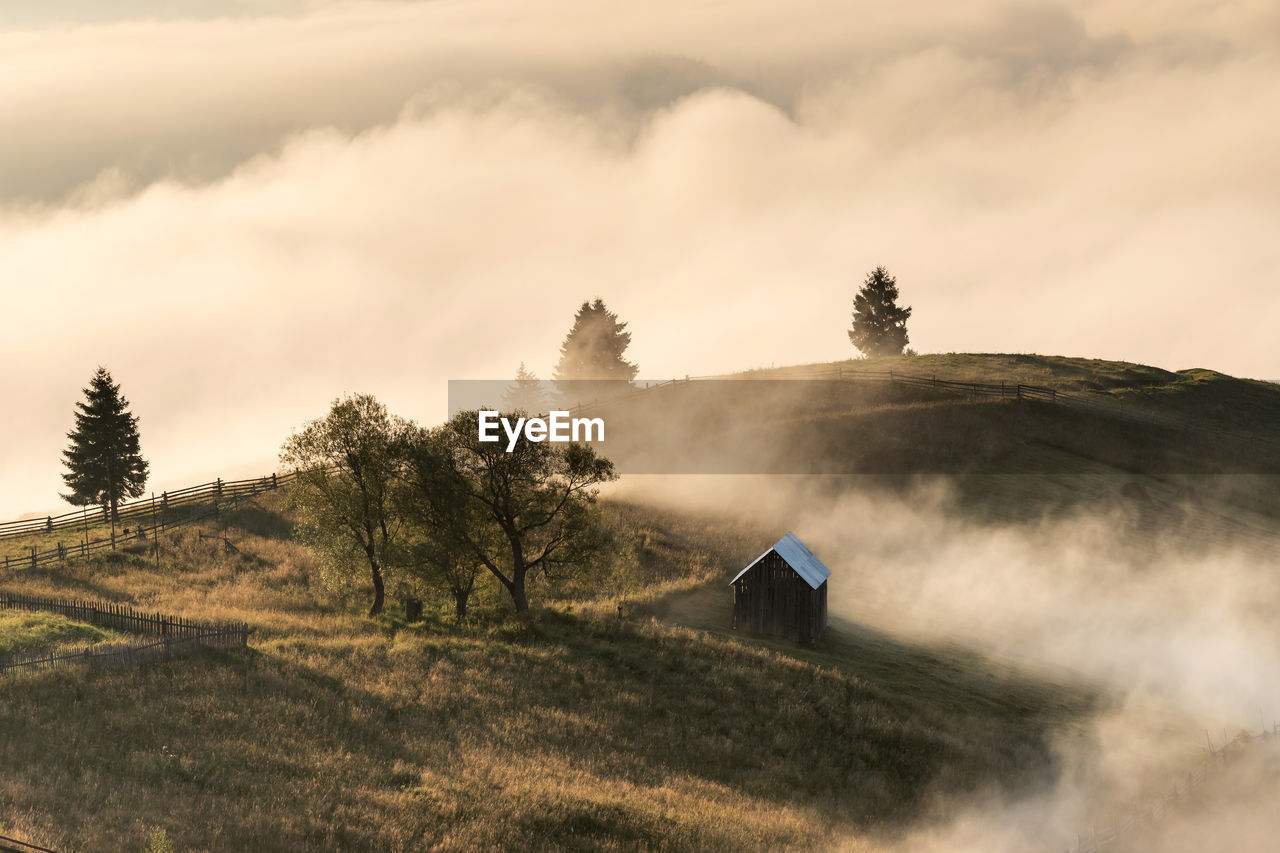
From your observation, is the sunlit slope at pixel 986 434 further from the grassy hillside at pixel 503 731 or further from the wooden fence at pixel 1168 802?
the wooden fence at pixel 1168 802

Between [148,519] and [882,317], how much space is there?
8834 cm

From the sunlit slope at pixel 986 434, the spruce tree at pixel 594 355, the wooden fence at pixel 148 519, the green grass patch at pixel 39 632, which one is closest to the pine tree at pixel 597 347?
the spruce tree at pixel 594 355

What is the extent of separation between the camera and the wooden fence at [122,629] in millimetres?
30078

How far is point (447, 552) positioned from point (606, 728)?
15915 millimetres

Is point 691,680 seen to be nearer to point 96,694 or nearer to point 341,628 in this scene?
point 341,628

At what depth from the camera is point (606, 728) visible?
31516 millimetres

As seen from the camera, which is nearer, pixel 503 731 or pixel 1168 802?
pixel 1168 802

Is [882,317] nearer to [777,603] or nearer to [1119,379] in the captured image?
[1119,379]

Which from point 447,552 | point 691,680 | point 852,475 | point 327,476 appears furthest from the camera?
point 852,475

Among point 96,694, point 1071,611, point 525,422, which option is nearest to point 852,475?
point 1071,611

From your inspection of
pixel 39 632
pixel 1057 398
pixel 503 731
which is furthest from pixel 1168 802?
pixel 1057 398

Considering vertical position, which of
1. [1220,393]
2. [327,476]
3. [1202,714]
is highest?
[1220,393]

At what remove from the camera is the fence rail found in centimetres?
5997

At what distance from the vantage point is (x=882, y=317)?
11675 centimetres
